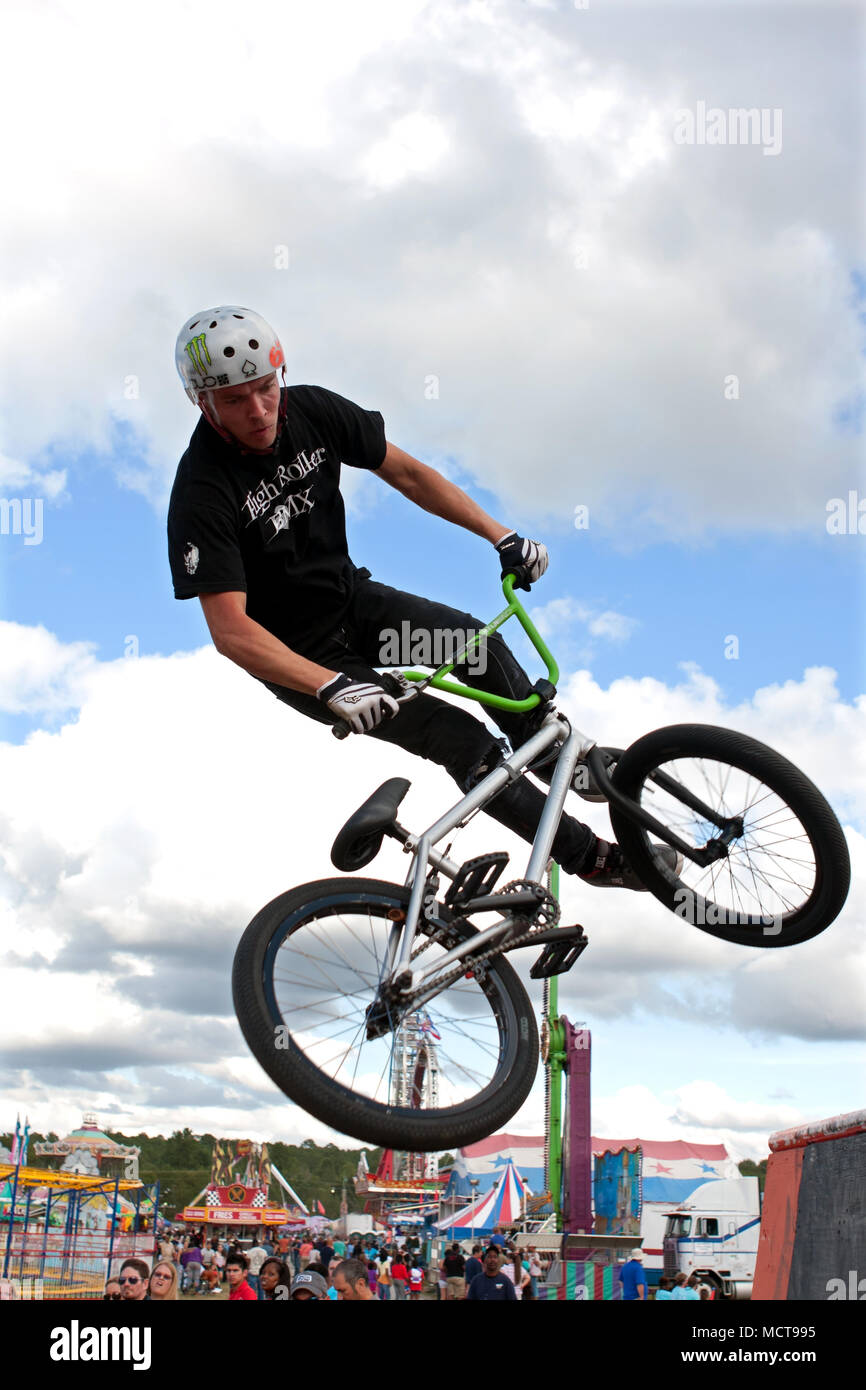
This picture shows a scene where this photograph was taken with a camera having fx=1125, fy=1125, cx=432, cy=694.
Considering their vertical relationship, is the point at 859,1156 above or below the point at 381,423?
below

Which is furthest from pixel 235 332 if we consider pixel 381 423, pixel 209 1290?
pixel 209 1290

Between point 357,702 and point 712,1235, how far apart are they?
2447 cm

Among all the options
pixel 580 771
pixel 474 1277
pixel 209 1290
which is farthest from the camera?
pixel 209 1290

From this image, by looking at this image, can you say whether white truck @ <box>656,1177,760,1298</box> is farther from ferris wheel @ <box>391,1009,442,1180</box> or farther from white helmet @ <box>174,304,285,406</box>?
white helmet @ <box>174,304,285,406</box>

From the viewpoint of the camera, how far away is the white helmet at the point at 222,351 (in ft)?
14.5

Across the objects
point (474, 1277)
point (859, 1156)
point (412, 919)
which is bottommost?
point (474, 1277)

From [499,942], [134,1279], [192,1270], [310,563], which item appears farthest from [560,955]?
[192,1270]

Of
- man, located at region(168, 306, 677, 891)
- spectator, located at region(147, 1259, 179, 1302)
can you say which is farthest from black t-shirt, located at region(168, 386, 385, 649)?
spectator, located at region(147, 1259, 179, 1302)

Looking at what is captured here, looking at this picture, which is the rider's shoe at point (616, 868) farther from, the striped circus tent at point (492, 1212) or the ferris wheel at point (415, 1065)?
the striped circus tent at point (492, 1212)

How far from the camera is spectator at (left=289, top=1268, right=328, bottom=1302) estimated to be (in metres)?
7.56

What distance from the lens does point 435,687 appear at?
4.77 metres

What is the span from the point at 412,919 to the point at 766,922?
172 centimetres

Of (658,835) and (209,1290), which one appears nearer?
(658,835)
